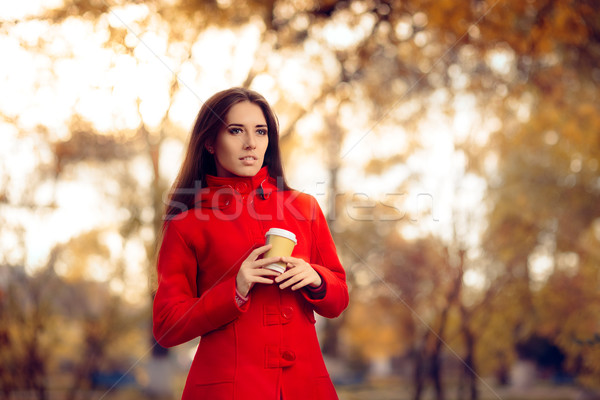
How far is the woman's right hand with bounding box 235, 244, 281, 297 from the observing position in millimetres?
1643

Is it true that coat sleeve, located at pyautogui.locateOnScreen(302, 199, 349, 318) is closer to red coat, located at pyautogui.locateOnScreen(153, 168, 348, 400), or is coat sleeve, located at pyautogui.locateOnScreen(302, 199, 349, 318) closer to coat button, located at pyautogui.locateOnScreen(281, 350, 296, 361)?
red coat, located at pyautogui.locateOnScreen(153, 168, 348, 400)

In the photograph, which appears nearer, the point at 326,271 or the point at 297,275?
the point at 297,275

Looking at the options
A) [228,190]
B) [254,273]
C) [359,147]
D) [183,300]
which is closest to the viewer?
[254,273]

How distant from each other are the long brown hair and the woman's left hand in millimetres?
407

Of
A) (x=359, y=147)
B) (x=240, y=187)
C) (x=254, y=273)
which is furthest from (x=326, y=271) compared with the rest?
(x=359, y=147)

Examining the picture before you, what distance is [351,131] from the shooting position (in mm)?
9781

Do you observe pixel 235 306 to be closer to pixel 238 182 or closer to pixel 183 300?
pixel 183 300

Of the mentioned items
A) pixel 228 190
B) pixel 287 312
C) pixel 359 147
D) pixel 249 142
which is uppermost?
pixel 359 147

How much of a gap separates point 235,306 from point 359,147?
9251mm

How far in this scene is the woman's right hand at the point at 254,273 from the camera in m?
1.64

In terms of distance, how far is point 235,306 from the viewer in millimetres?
1662

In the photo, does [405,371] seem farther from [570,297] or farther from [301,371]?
[301,371]

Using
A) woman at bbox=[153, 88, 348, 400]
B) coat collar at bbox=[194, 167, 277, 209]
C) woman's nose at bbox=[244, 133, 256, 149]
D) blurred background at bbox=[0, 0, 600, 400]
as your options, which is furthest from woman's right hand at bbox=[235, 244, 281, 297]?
blurred background at bbox=[0, 0, 600, 400]

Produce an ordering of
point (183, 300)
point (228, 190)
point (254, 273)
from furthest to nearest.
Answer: point (228, 190) < point (183, 300) < point (254, 273)
